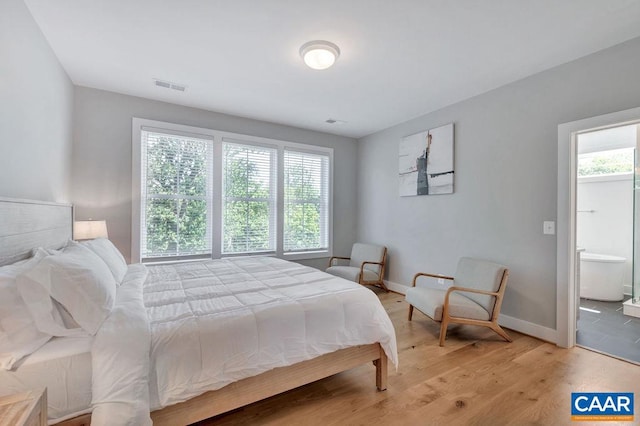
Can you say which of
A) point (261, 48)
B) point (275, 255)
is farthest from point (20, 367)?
point (275, 255)

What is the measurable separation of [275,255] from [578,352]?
3.77 metres

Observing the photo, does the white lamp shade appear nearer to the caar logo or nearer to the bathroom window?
the caar logo

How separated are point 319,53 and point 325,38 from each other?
12 centimetres

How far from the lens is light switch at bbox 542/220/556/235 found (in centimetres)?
279

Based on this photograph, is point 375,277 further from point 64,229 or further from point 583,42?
point 64,229

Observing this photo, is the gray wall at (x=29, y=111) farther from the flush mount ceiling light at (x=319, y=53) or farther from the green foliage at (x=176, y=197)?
the flush mount ceiling light at (x=319, y=53)

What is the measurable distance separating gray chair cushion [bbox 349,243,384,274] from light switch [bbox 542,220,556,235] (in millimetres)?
2215

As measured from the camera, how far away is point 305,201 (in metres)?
4.91

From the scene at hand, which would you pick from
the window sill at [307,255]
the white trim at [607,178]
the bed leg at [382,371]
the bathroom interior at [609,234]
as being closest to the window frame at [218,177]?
the window sill at [307,255]

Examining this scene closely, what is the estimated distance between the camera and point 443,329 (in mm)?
2762

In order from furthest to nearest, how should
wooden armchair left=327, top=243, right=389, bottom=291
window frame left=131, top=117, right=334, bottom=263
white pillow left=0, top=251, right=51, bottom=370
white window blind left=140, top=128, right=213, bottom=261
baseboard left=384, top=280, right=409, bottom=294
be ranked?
baseboard left=384, top=280, right=409, bottom=294 → wooden armchair left=327, top=243, right=389, bottom=291 → white window blind left=140, top=128, right=213, bottom=261 → window frame left=131, top=117, right=334, bottom=263 → white pillow left=0, top=251, right=51, bottom=370

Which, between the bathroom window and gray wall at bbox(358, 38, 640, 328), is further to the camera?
the bathroom window

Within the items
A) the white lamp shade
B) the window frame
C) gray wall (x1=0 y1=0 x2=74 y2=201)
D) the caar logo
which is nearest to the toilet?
the caar logo

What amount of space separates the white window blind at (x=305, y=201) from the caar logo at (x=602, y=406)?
145 inches
